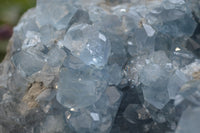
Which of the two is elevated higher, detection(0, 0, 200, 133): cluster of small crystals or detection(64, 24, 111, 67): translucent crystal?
detection(64, 24, 111, 67): translucent crystal

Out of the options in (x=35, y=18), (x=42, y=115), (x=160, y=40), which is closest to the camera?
(x=42, y=115)

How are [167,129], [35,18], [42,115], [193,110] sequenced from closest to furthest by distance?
1. [193,110]
2. [167,129]
3. [42,115]
4. [35,18]

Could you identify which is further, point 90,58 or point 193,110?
point 90,58

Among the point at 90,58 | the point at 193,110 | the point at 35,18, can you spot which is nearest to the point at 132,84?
the point at 90,58

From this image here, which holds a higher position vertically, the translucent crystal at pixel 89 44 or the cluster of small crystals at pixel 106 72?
the translucent crystal at pixel 89 44

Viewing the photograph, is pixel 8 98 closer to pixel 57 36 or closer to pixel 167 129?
pixel 57 36

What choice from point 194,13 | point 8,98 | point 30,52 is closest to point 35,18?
point 30,52

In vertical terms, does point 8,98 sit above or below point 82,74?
below
